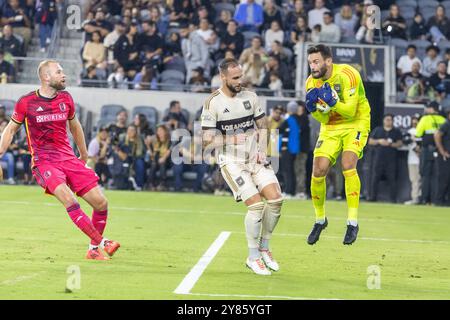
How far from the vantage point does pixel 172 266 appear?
12.7 m

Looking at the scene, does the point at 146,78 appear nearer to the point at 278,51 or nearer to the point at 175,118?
the point at 175,118

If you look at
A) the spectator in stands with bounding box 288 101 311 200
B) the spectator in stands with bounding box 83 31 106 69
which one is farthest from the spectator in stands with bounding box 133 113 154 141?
the spectator in stands with bounding box 288 101 311 200

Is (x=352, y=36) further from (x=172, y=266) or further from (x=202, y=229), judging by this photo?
(x=172, y=266)

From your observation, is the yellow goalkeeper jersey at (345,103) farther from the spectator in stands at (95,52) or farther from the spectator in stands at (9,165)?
the spectator in stands at (95,52)

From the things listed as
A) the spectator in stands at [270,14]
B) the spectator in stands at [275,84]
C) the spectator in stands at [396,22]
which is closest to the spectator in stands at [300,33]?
the spectator in stands at [270,14]

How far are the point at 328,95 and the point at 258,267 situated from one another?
2.63 meters

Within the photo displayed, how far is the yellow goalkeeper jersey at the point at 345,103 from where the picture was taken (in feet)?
46.4

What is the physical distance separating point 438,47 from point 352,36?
2378 millimetres

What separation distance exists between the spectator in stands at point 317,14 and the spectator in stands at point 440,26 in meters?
3.12

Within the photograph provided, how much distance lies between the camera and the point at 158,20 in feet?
99.9

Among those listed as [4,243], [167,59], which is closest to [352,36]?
[167,59]

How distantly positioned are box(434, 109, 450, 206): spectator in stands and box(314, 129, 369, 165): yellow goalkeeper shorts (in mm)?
12108

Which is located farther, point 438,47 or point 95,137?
point 438,47

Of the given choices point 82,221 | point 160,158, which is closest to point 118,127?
point 160,158
